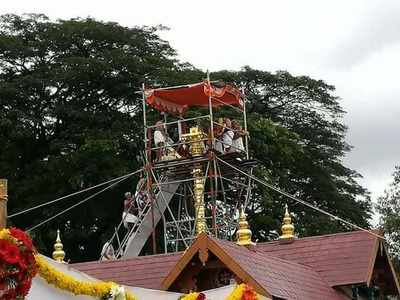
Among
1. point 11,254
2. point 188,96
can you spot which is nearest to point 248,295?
point 11,254

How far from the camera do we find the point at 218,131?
96.0 ft

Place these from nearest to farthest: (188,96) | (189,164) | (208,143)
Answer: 1. (208,143)
2. (189,164)
3. (188,96)

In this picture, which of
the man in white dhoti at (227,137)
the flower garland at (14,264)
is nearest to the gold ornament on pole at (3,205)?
the flower garland at (14,264)

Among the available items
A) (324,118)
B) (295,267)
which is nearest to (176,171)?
(295,267)

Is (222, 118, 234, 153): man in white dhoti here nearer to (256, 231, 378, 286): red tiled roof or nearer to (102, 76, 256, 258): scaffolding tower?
(102, 76, 256, 258): scaffolding tower

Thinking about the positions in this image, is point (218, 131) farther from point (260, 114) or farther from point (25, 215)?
point (260, 114)

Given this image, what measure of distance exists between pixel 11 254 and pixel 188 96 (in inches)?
796

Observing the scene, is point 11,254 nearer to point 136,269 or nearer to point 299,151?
point 136,269

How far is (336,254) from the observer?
73.2 ft

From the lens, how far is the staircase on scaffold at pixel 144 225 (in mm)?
29719

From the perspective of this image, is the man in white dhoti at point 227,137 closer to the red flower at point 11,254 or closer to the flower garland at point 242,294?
the flower garland at point 242,294

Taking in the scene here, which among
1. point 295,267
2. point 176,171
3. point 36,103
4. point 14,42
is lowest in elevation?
point 295,267

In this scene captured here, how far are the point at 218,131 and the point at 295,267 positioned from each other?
8.79 m

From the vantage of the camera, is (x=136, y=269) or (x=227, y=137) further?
(x=227, y=137)
